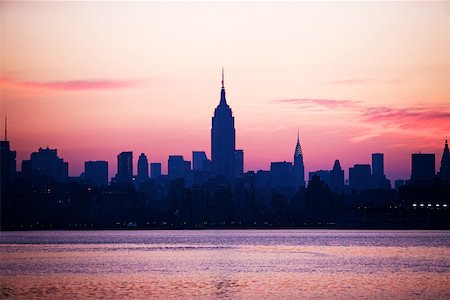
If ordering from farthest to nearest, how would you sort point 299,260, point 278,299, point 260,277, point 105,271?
1. point 299,260
2. point 105,271
3. point 260,277
4. point 278,299

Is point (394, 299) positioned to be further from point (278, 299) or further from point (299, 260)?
point (299, 260)

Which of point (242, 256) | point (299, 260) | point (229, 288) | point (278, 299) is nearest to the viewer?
point (278, 299)

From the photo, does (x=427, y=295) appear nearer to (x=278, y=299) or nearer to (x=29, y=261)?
(x=278, y=299)

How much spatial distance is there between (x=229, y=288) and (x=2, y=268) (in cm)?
3665

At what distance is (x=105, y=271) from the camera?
319 ft

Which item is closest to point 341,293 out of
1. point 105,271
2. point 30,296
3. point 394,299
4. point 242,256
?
point 394,299

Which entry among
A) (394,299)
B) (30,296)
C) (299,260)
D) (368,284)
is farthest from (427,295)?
(299,260)

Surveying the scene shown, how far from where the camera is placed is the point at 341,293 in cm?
7175

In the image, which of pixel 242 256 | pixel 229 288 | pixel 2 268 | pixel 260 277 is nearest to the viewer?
pixel 229 288

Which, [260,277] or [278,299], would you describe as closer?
[278,299]

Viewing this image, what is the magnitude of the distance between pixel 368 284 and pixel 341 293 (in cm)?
875

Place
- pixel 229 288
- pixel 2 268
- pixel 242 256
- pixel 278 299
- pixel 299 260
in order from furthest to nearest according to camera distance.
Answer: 1. pixel 242 256
2. pixel 299 260
3. pixel 2 268
4. pixel 229 288
5. pixel 278 299

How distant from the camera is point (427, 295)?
234 feet

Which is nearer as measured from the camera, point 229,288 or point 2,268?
point 229,288
